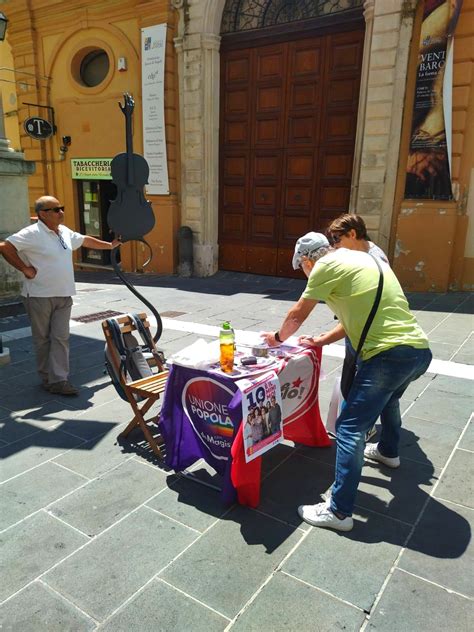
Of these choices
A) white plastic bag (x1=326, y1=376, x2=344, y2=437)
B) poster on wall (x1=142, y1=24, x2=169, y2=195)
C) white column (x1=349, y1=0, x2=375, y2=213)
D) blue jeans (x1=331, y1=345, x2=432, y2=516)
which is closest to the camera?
blue jeans (x1=331, y1=345, x2=432, y2=516)

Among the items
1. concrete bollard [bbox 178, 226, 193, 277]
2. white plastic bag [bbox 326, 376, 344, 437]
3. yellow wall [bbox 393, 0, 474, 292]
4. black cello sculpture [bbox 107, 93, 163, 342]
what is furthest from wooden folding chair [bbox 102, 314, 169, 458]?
concrete bollard [bbox 178, 226, 193, 277]

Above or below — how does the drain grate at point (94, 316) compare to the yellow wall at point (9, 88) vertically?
below

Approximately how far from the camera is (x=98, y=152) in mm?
12719

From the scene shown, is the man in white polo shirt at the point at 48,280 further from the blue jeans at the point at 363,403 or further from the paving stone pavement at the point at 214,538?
the blue jeans at the point at 363,403

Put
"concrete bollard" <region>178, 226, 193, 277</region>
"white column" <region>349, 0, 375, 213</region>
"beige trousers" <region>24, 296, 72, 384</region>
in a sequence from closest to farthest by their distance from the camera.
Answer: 1. "beige trousers" <region>24, 296, 72, 384</region>
2. "white column" <region>349, 0, 375, 213</region>
3. "concrete bollard" <region>178, 226, 193, 277</region>

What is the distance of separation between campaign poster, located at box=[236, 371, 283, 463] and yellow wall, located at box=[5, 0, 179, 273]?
9.23m

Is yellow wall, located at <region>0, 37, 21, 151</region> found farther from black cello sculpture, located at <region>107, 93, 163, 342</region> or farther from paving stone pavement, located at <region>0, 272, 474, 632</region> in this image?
paving stone pavement, located at <region>0, 272, 474, 632</region>

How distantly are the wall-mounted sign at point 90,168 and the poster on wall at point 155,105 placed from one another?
1.47 metres

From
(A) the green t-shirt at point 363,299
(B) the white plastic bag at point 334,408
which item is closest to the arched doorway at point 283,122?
(B) the white plastic bag at point 334,408

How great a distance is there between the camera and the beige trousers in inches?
175

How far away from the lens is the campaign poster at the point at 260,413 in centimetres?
274

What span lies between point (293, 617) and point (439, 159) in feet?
26.9

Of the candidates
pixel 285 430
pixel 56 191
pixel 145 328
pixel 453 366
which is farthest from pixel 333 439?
pixel 56 191

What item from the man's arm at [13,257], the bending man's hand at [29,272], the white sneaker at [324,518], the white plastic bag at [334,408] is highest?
the man's arm at [13,257]
